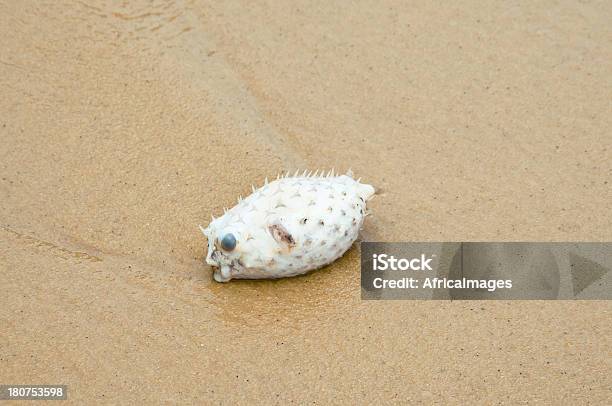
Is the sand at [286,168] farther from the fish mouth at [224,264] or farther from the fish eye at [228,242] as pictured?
the fish eye at [228,242]

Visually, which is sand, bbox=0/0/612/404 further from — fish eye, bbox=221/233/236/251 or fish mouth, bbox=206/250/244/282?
fish eye, bbox=221/233/236/251

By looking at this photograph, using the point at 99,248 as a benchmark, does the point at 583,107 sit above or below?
above

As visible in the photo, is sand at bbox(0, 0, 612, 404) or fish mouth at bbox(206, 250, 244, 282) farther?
fish mouth at bbox(206, 250, 244, 282)

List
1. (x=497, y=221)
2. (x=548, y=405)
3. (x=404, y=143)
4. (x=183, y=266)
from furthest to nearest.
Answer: (x=404, y=143)
(x=497, y=221)
(x=183, y=266)
(x=548, y=405)

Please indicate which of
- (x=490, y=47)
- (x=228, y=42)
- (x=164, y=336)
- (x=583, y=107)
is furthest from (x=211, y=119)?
(x=583, y=107)

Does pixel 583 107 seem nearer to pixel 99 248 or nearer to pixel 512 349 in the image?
pixel 512 349

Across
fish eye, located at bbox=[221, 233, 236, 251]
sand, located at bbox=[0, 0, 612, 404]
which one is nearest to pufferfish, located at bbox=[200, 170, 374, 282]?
fish eye, located at bbox=[221, 233, 236, 251]

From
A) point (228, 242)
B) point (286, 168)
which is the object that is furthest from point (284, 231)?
point (286, 168)
